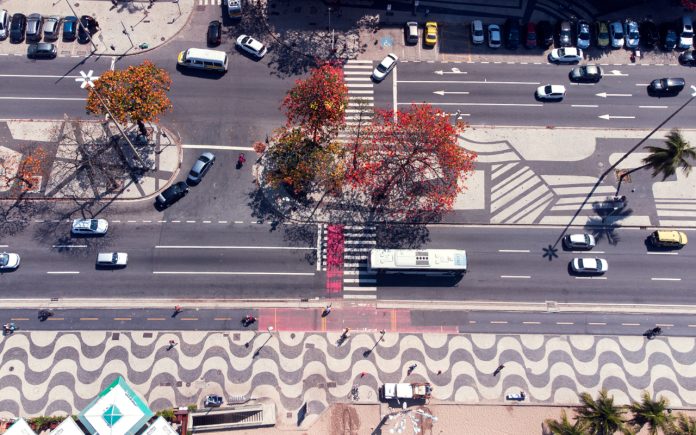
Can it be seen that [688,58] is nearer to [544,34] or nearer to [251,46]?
[544,34]

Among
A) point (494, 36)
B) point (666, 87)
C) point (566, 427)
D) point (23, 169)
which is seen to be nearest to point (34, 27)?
point (23, 169)

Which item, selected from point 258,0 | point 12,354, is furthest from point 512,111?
point 12,354

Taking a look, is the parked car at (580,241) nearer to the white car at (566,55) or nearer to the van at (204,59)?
the white car at (566,55)

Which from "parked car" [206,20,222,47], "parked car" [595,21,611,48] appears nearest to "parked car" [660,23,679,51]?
"parked car" [595,21,611,48]

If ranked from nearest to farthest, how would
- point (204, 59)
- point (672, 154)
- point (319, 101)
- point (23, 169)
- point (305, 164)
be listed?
point (672, 154) < point (319, 101) < point (23, 169) < point (305, 164) < point (204, 59)

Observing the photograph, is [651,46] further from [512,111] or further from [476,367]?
[476,367]

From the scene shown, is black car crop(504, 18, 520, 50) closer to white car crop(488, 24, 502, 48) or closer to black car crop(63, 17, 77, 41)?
white car crop(488, 24, 502, 48)
